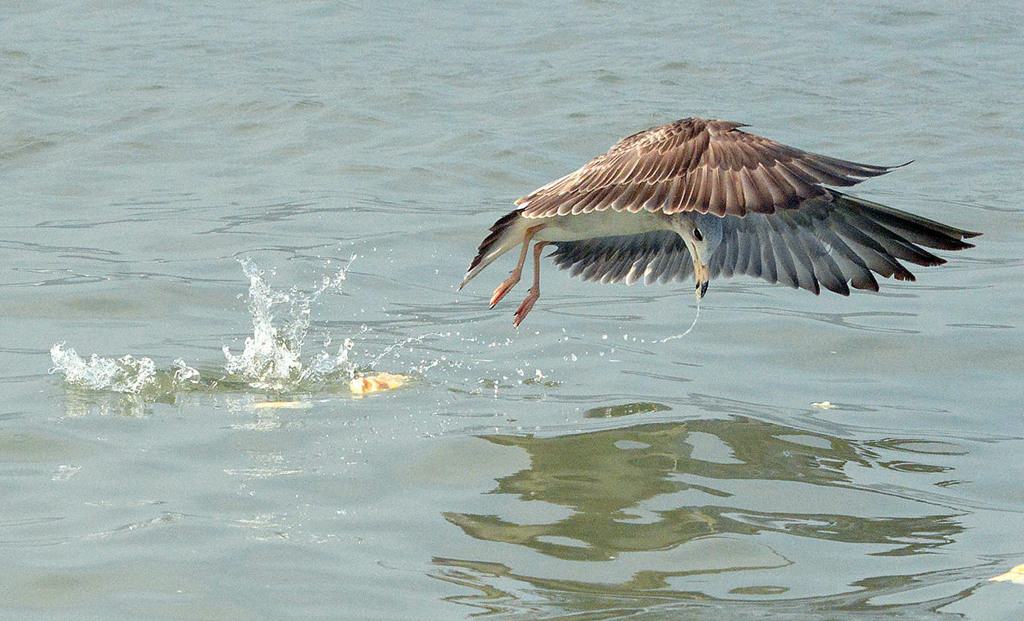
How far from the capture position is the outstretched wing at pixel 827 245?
6.17 metres

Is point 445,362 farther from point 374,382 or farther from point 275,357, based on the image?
point 275,357

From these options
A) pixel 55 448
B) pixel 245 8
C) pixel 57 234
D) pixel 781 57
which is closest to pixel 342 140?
pixel 57 234

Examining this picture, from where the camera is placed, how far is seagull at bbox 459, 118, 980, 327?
18.1 feet

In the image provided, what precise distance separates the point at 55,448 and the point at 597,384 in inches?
104

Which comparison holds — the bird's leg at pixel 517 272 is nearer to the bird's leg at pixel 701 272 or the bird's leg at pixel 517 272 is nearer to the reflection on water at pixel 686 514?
the bird's leg at pixel 701 272

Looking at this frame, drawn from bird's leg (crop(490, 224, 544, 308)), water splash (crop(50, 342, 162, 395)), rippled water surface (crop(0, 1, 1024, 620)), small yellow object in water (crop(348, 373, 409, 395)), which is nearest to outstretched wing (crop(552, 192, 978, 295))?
rippled water surface (crop(0, 1, 1024, 620))

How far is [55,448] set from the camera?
551 cm

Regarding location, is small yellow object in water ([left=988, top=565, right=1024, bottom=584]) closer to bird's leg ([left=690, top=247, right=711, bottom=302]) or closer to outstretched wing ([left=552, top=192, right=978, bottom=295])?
outstretched wing ([left=552, top=192, right=978, bottom=295])

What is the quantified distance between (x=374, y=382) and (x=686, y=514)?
2.08 m

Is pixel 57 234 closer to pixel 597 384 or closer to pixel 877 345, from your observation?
pixel 597 384

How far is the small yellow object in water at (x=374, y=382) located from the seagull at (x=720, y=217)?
66cm

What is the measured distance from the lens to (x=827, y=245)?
6488 mm

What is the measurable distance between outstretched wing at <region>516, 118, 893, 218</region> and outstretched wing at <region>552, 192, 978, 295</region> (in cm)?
62

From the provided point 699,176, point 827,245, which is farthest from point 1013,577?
point 827,245
